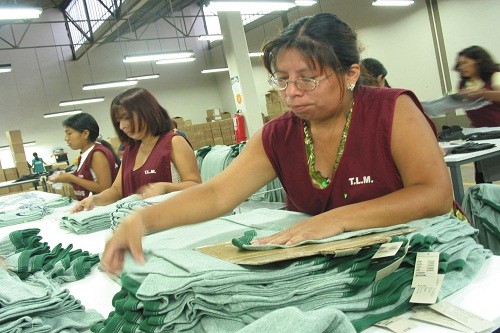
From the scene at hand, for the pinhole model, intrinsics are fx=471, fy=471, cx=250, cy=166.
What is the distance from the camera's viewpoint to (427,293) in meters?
0.83

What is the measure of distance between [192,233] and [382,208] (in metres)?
0.53

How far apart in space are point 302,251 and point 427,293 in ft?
0.77

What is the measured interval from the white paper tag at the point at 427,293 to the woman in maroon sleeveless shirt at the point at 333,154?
27cm

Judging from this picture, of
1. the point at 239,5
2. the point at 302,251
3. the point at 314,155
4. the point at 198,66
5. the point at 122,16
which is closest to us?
the point at 302,251

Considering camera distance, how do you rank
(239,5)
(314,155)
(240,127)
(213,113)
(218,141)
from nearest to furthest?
(314,155)
(239,5)
(240,127)
(218,141)
(213,113)

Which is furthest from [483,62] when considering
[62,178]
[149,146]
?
[62,178]

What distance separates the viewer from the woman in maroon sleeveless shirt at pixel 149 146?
2.71 meters

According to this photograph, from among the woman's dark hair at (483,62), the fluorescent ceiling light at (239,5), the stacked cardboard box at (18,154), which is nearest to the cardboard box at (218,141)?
the stacked cardboard box at (18,154)

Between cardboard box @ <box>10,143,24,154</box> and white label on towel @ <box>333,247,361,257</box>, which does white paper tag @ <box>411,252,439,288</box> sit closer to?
white label on towel @ <box>333,247,361,257</box>

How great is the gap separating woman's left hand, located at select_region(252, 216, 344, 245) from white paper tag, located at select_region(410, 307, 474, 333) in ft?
0.86

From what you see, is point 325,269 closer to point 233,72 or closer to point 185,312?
point 185,312

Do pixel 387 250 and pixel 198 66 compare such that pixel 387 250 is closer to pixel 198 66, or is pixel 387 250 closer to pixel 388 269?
pixel 388 269

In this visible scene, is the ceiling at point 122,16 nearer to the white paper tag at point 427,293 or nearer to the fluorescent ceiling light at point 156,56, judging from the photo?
the fluorescent ceiling light at point 156,56

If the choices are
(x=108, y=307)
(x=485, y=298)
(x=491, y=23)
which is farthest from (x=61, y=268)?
(x=491, y=23)
